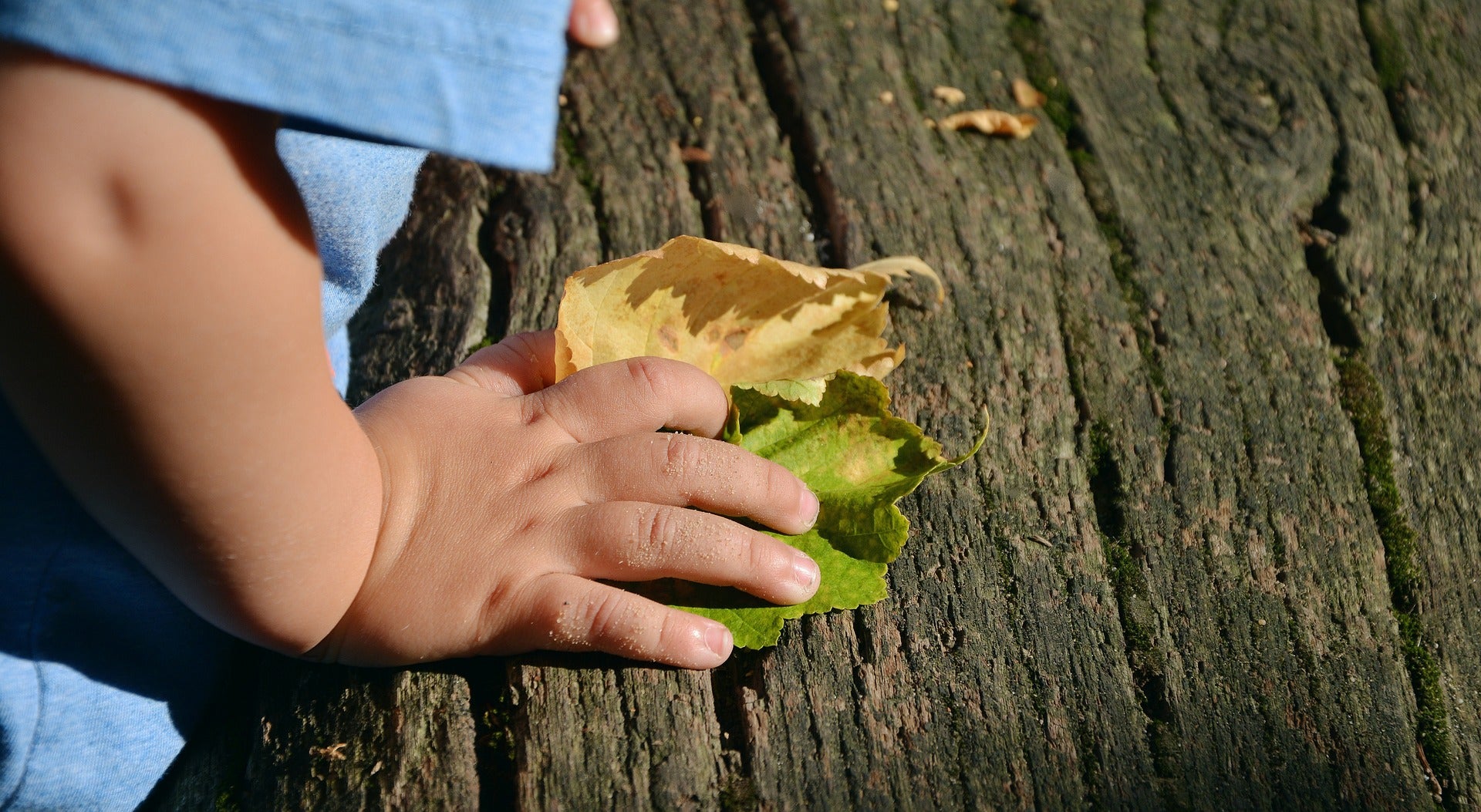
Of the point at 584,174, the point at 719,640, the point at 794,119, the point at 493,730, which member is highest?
the point at 794,119

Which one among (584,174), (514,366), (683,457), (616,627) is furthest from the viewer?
(584,174)

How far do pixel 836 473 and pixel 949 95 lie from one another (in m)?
1.01

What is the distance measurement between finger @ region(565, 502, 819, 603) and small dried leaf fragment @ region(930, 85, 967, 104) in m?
1.17

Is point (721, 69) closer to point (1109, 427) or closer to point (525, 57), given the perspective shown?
point (1109, 427)

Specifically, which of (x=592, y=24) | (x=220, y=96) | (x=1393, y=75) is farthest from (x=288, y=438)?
(x=1393, y=75)

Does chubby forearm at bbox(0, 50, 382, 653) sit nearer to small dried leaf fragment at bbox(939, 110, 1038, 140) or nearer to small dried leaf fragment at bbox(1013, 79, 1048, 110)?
small dried leaf fragment at bbox(939, 110, 1038, 140)

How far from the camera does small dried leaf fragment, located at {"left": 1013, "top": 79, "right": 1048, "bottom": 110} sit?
201 centimetres

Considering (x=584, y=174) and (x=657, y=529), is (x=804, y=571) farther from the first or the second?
(x=584, y=174)

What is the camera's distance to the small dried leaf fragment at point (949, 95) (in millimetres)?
2020

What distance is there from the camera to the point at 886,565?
1316 millimetres

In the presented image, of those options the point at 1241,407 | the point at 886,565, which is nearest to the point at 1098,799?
the point at 886,565

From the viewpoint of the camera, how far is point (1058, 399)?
1562 millimetres

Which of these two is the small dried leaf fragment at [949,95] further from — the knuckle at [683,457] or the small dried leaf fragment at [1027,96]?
the knuckle at [683,457]

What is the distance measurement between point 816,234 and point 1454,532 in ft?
3.59
